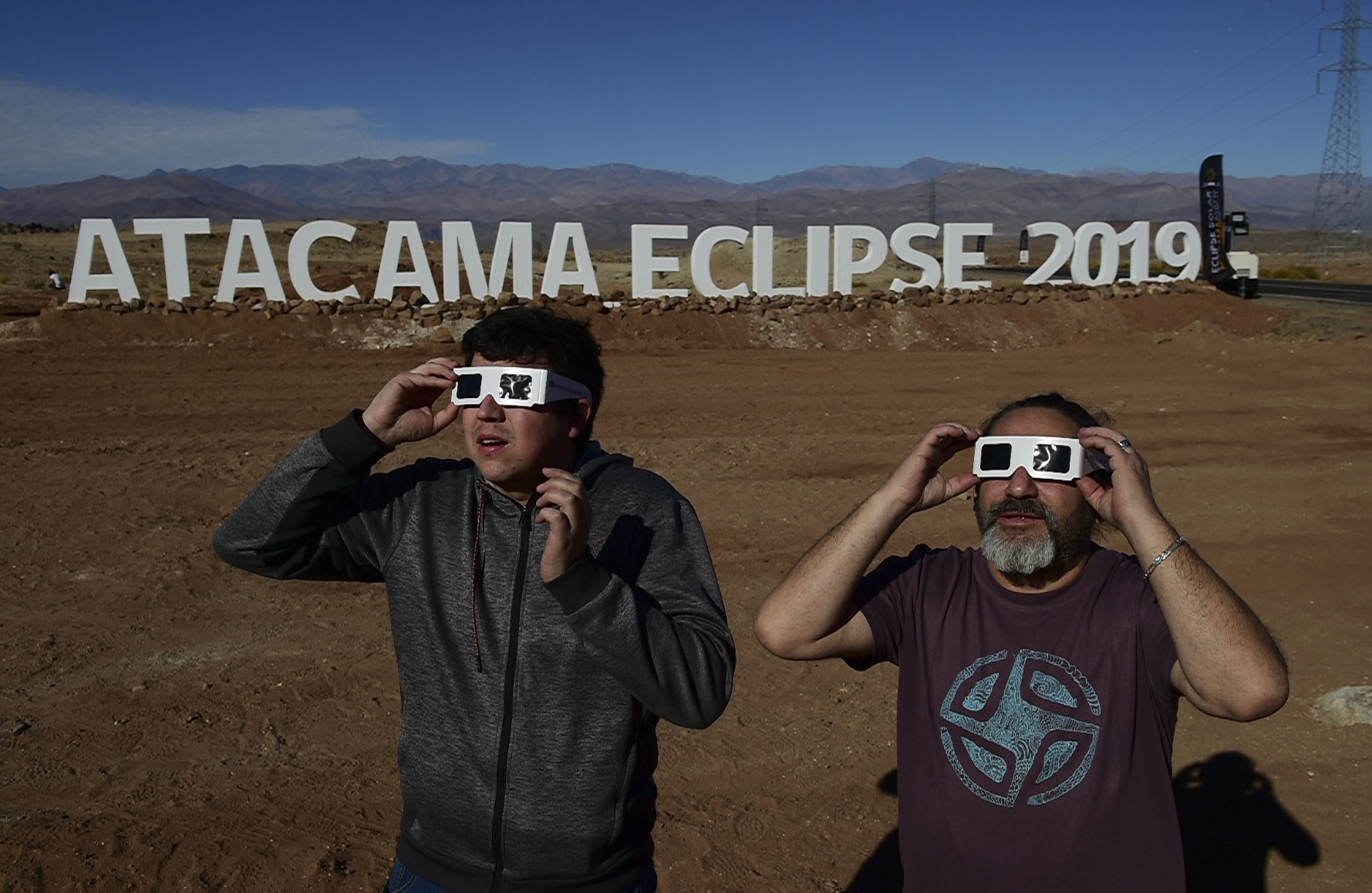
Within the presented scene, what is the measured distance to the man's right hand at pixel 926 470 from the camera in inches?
105

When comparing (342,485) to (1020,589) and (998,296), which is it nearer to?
(1020,589)

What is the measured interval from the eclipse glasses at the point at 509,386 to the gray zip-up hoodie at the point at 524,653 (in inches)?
8.6

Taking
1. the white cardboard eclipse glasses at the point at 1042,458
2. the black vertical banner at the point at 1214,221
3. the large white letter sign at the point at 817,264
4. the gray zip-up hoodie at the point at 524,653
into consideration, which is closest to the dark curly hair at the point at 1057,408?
the white cardboard eclipse glasses at the point at 1042,458

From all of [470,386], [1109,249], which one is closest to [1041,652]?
[470,386]

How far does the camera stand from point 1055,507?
2.52m

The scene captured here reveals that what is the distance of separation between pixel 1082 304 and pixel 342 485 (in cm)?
2263

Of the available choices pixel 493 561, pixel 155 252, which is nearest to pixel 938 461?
pixel 493 561

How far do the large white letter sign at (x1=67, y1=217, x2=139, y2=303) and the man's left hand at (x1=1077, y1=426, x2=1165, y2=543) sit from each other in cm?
2129

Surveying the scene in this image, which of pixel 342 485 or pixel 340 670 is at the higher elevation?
pixel 342 485

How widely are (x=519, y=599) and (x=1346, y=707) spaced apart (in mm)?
4945

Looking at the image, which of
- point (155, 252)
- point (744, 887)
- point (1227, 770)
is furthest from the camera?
point (155, 252)

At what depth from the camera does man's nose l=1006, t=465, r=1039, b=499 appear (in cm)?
252

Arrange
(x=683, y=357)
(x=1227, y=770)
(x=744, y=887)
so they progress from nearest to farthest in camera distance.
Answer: (x=744, y=887), (x=1227, y=770), (x=683, y=357)

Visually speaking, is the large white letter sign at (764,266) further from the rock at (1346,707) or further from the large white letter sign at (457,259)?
the rock at (1346,707)
